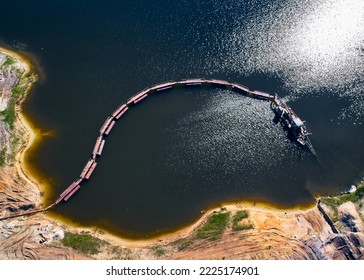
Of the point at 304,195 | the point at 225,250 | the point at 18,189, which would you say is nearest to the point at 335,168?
the point at 304,195

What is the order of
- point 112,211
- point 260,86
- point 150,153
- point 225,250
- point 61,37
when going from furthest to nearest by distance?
point 61,37 → point 260,86 → point 150,153 → point 112,211 → point 225,250

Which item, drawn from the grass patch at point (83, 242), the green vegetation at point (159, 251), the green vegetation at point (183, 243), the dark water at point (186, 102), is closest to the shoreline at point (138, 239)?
the dark water at point (186, 102)

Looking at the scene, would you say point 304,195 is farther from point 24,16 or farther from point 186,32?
point 24,16

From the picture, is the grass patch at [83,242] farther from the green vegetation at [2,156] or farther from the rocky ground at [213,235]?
the green vegetation at [2,156]

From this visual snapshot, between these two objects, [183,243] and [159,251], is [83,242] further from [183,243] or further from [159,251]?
[183,243]

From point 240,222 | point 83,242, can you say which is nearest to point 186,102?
point 240,222

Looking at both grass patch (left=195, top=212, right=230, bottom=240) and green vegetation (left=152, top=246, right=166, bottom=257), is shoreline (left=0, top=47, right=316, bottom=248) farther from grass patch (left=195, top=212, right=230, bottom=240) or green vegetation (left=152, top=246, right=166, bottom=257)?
green vegetation (left=152, top=246, right=166, bottom=257)

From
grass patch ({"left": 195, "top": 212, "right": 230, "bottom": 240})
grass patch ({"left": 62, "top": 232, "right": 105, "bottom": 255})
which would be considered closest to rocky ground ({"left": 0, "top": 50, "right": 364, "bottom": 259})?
grass patch ({"left": 62, "top": 232, "right": 105, "bottom": 255})
